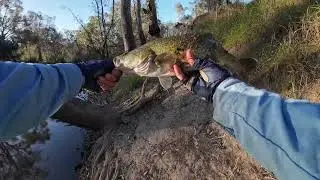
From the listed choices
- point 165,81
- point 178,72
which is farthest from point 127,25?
point 178,72

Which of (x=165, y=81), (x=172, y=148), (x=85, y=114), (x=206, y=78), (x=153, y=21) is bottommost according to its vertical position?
(x=85, y=114)

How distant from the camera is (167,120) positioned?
→ 25.5 ft

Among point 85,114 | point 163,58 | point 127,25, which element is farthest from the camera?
point 127,25

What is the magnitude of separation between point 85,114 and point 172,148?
11.7 ft

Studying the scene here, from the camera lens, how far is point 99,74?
3.55 metres

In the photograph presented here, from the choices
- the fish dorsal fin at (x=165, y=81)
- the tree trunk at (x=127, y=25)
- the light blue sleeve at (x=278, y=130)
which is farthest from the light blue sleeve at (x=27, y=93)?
the tree trunk at (x=127, y=25)

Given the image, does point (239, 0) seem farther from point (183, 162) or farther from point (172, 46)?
point (172, 46)

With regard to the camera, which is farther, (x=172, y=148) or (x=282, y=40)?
(x=282, y=40)

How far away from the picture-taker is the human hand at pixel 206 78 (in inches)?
93.1

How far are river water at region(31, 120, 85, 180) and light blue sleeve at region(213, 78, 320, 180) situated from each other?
8588 mm

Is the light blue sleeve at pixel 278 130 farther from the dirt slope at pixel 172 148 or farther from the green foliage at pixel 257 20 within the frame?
the green foliage at pixel 257 20

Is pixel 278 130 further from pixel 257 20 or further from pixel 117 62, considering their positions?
pixel 257 20

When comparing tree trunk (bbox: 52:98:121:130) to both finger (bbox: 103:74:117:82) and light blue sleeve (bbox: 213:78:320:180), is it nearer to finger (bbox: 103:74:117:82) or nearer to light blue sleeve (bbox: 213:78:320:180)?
finger (bbox: 103:74:117:82)

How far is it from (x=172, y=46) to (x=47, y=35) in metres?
41.5
